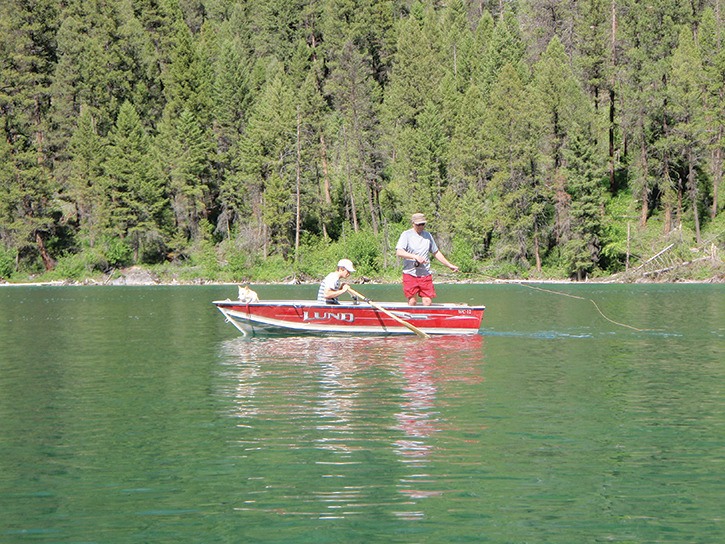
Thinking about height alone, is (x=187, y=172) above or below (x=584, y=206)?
above

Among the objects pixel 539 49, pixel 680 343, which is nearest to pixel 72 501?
pixel 680 343

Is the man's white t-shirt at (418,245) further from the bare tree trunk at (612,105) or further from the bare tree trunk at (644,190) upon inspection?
the bare tree trunk at (612,105)

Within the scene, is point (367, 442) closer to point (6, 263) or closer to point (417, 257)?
point (417, 257)

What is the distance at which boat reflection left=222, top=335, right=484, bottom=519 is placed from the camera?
33.3 feet

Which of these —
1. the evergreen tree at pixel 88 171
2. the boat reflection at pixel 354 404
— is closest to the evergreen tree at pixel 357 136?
the evergreen tree at pixel 88 171

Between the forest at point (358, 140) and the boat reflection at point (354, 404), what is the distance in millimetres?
43022

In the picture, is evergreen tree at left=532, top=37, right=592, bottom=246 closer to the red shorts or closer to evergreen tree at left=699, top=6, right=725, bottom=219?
evergreen tree at left=699, top=6, right=725, bottom=219

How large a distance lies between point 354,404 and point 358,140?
2400 inches

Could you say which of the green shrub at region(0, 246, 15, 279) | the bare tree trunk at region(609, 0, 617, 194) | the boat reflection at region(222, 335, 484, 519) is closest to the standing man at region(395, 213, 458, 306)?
the boat reflection at region(222, 335, 484, 519)

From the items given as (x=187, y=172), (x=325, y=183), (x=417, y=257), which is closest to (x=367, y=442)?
(x=417, y=257)

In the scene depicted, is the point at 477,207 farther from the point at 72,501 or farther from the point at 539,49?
the point at 72,501

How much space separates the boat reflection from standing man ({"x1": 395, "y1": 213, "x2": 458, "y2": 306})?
1.39 m

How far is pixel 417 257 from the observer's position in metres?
23.7

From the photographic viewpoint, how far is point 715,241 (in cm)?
6197
